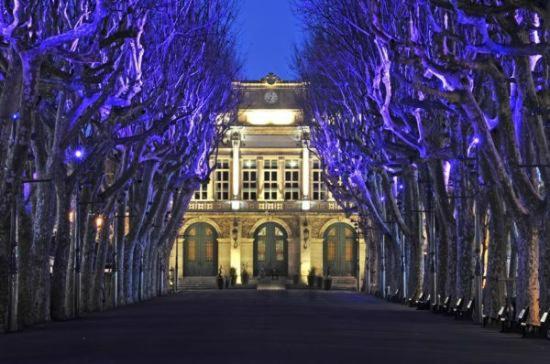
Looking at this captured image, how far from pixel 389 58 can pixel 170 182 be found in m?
25.6

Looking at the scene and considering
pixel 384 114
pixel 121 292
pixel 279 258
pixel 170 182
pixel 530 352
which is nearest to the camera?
pixel 530 352

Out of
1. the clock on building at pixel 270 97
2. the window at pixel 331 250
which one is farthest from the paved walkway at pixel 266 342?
the clock on building at pixel 270 97

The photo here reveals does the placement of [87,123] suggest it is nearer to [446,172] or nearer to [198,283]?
[446,172]

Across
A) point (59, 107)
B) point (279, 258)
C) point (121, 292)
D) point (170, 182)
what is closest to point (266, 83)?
point (279, 258)

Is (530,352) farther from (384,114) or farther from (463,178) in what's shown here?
(384,114)

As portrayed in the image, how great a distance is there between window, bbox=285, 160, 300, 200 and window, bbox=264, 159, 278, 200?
3.37 feet

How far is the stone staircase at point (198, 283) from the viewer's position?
109 m

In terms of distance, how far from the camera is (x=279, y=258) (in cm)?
11762

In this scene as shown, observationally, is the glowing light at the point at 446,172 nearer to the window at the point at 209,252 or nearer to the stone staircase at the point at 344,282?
the stone staircase at the point at 344,282

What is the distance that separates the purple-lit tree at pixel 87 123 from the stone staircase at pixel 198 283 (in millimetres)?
48113

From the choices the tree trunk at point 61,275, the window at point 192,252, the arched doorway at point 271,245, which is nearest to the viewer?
the tree trunk at point 61,275

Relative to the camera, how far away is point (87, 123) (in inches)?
1580

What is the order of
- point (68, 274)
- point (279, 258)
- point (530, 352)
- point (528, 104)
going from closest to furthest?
point (530, 352) → point (528, 104) → point (68, 274) → point (279, 258)

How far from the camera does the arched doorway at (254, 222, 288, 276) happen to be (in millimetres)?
117375
